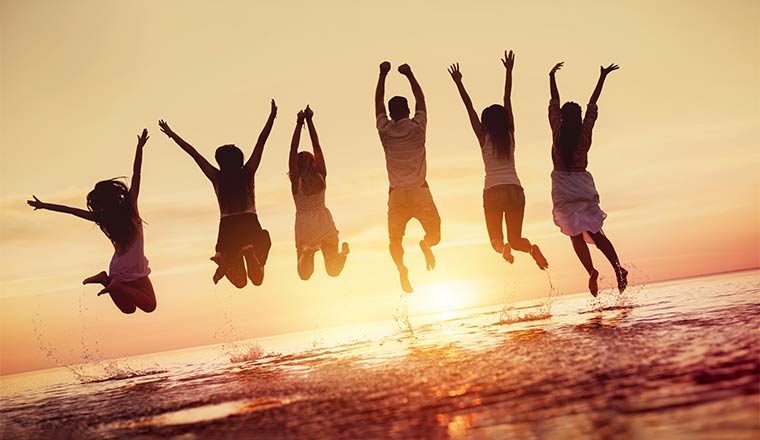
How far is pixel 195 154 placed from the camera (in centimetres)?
1147

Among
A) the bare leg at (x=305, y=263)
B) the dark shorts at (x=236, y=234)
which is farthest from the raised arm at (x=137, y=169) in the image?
the bare leg at (x=305, y=263)

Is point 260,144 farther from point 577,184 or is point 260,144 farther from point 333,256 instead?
point 577,184

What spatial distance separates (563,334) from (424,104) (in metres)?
4.68

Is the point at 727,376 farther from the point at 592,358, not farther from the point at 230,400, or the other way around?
the point at 230,400

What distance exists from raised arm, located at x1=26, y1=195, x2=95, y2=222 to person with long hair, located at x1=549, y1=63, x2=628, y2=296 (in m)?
7.84

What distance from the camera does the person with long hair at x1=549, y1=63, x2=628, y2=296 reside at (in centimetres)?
1168

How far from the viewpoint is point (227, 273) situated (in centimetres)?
1210

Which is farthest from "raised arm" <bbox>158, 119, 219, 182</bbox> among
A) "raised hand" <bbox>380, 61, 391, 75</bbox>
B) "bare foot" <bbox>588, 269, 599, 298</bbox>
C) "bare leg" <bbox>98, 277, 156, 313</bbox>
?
"bare foot" <bbox>588, 269, 599, 298</bbox>

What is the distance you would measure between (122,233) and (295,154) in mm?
3220

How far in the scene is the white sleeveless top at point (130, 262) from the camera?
38.6 ft

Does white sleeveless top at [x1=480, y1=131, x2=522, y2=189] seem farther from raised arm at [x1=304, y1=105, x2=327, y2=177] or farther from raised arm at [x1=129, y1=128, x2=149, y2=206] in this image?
raised arm at [x1=129, y1=128, x2=149, y2=206]

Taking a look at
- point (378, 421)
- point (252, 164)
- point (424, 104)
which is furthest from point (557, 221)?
point (378, 421)

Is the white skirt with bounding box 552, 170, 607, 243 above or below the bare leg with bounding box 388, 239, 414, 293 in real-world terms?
above

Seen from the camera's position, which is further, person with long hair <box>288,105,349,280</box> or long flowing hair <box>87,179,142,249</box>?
person with long hair <box>288,105,349,280</box>
